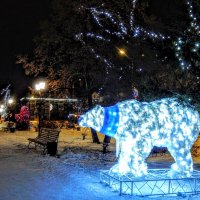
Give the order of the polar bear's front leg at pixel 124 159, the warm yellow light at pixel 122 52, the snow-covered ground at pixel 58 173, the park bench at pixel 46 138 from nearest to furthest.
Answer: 1. the snow-covered ground at pixel 58 173
2. the polar bear's front leg at pixel 124 159
3. the park bench at pixel 46 138
4. the warm yellow light at pixel 122 52

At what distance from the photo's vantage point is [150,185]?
1071 centimetres

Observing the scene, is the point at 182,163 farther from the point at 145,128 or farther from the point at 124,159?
the point at 124,159

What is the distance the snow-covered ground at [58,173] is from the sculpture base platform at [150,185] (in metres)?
0.22

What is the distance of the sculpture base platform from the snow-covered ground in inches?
8.8

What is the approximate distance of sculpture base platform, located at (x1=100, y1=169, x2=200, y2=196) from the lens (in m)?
9.95

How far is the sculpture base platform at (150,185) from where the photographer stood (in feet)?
32.7

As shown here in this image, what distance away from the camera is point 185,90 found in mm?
10281

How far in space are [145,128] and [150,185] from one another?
1.33 meters

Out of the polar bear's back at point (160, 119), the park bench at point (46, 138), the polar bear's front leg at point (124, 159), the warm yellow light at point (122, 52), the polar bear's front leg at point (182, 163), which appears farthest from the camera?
the warm yellow light at point (122, 52)

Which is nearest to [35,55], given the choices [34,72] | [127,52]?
[34,72]

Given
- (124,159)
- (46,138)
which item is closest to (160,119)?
(124,159)

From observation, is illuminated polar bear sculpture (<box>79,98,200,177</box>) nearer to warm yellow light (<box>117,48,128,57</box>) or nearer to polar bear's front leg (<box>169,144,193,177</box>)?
polar bear's front leg (<box>169,144,193,177</box>)

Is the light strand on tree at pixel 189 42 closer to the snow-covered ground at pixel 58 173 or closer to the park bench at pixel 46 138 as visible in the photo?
the snow-covered ground at pixel 58 173

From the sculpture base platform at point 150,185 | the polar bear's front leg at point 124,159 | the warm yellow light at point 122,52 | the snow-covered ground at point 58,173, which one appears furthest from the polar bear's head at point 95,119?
the warm yellow light at point 122,52
